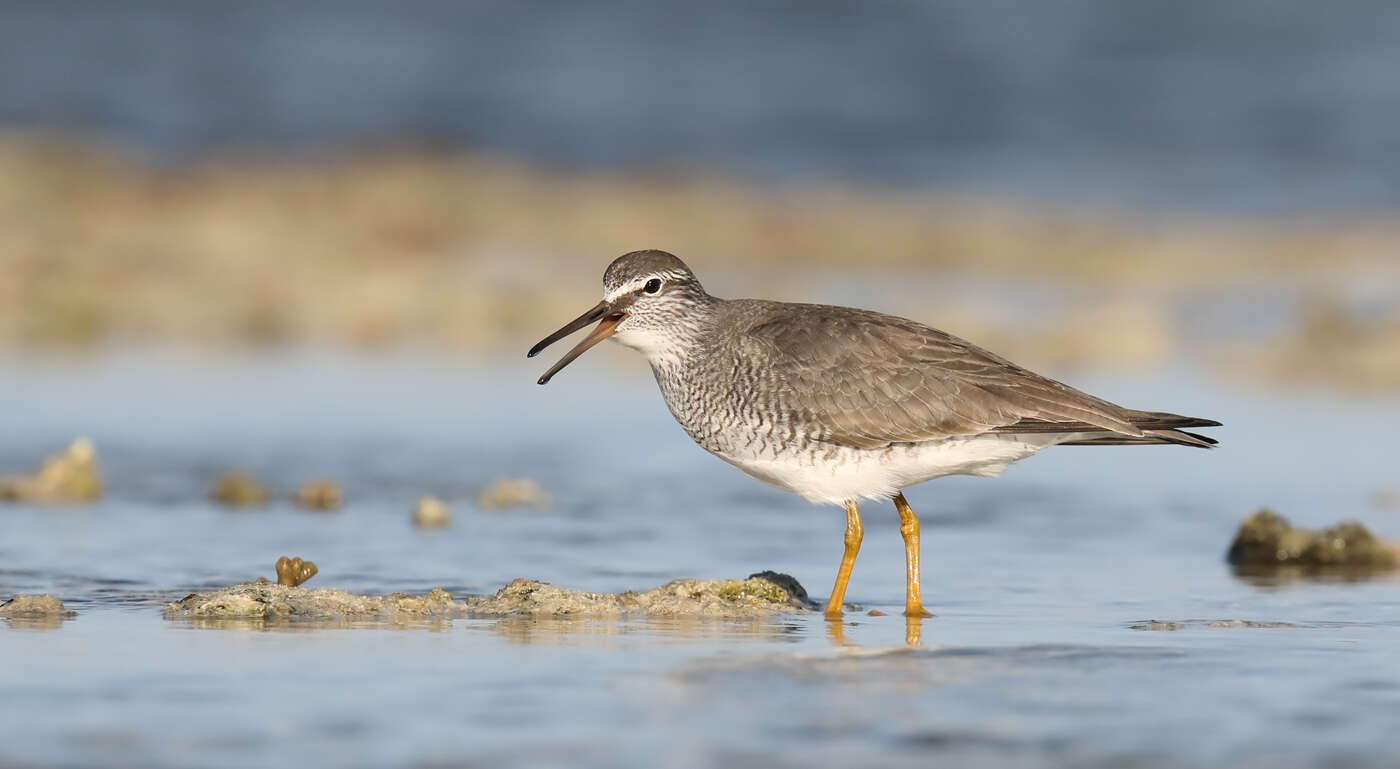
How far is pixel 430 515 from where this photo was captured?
10344mm

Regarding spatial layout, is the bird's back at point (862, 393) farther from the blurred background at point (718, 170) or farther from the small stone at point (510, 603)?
the blurred background at point (718, 170)

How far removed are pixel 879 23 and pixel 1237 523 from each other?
100ft

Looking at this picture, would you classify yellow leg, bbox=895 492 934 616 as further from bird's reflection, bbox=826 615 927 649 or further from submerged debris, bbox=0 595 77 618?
submerged debris, bbox=0 595 77 618

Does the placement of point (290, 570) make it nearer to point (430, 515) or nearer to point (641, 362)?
point (430, 515)

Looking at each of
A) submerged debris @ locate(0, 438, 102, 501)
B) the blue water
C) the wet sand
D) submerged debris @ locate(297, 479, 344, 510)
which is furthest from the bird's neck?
the blue water

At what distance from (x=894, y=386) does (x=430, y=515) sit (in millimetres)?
3012

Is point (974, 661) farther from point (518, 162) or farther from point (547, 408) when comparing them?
point (518, 162)

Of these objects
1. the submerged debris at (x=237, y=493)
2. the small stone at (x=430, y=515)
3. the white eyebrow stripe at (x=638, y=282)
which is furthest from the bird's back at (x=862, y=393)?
A: the submerged debris at (x=237, y=493)

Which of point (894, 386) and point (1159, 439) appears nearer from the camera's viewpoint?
point (1159, 439)

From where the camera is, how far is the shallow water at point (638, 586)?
5371 mm

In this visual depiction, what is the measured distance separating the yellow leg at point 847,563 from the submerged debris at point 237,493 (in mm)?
3833

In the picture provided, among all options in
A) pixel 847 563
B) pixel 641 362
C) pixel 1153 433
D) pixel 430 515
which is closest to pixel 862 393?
pixel 847 563

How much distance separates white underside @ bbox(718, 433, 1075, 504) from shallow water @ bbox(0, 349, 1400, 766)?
550mm

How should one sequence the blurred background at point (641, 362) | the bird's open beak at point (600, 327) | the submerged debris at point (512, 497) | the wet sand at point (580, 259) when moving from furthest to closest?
the wet sand at point (580, 259)
the submerged debris at point (512, 497)
the bird's open beak at point (600, 327)
the blurred background at point (641, 362)
